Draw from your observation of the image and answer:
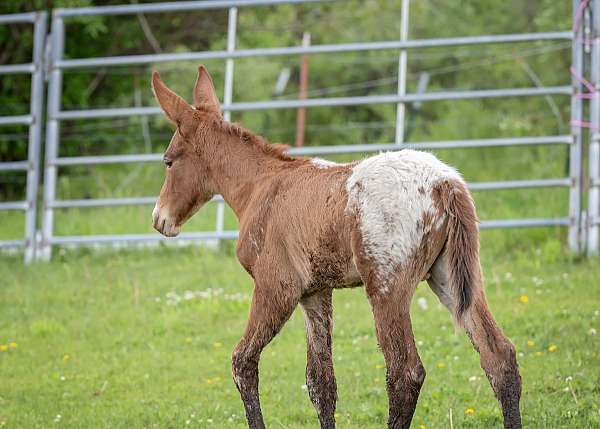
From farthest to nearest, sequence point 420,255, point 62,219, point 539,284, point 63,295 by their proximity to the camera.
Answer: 1. point 62,219
2. point 63,295
3. point 539,284
4. point 420,255

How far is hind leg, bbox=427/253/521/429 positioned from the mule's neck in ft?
4.46

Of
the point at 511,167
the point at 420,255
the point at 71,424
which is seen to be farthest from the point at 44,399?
the point at 511,167

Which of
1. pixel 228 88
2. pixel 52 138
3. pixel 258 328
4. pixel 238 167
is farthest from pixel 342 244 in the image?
pixel 52 138

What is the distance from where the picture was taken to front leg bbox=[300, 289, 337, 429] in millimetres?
4973

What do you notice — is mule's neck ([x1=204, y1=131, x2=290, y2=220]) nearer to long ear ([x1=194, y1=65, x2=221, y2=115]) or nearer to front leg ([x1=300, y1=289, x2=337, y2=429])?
long ear ([x1=194, y1=65, x2=221, y2=115])

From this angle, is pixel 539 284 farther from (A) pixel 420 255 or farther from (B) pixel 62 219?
(B) pixel 62 219

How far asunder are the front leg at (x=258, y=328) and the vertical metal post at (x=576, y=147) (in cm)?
487

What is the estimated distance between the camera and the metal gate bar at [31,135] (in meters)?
9.88

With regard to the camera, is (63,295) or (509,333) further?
(63,295)

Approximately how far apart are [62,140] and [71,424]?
7.63m

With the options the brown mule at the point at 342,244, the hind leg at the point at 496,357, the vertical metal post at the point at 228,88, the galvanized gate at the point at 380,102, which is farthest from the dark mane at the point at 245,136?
the vertical metal post at the point at 228,88

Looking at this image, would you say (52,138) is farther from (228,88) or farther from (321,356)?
(321,356)

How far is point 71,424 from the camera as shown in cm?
579

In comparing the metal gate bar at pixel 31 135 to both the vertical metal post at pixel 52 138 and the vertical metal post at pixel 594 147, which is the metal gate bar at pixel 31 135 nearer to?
the vertical metal post at pixel 52 138
